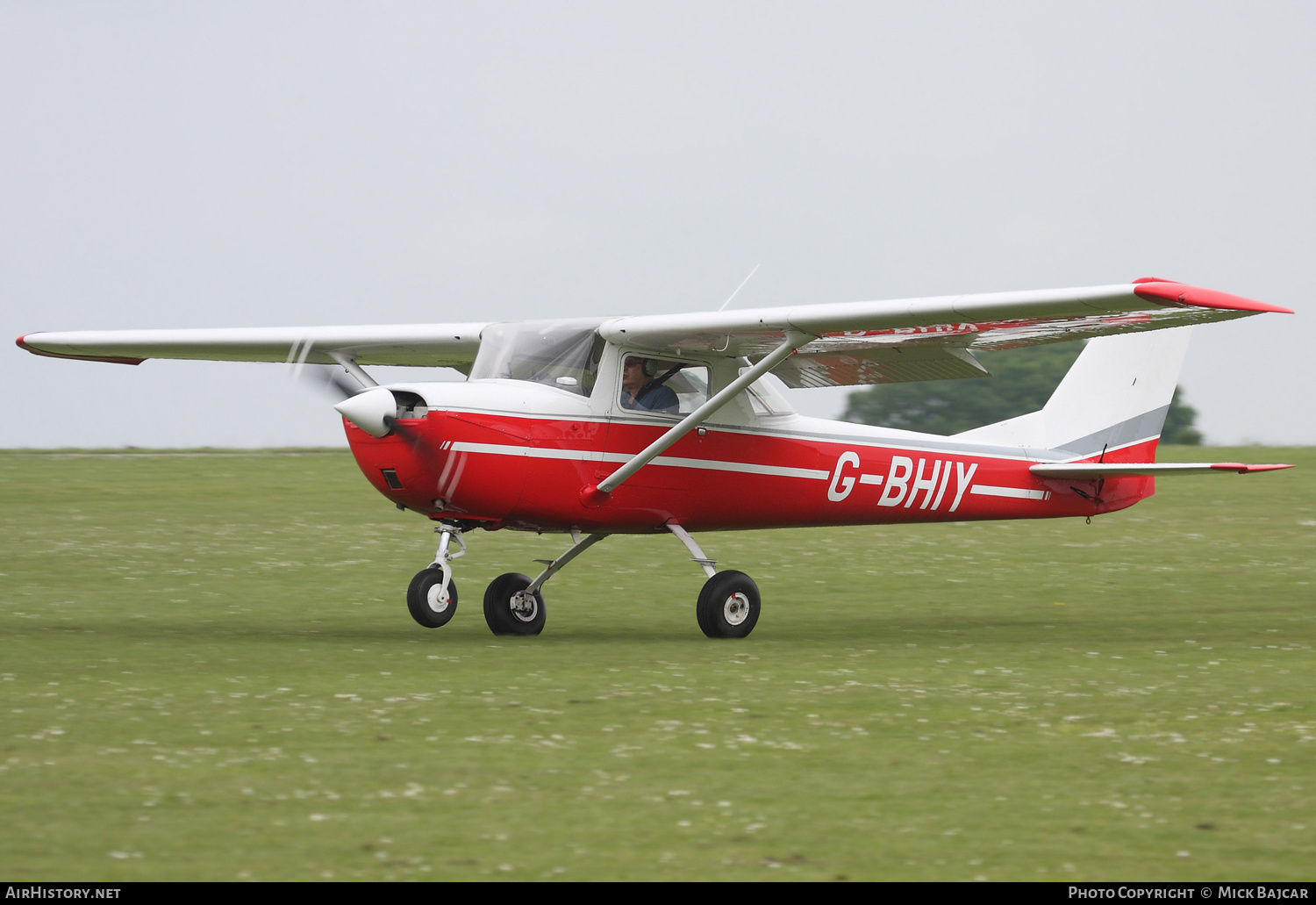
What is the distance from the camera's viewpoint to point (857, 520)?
14148 mm

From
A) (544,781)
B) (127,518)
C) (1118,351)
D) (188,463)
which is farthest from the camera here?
(188,463)

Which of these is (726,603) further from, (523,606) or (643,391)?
(643,391)

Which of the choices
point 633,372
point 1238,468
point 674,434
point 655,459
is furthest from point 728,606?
point 1238,468

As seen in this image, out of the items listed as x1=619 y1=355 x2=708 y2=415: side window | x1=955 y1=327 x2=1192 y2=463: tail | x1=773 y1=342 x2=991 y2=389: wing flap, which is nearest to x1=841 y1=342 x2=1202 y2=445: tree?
x1=955 y1=327 x2=1192 y2=463: tail

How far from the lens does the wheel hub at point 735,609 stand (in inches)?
487

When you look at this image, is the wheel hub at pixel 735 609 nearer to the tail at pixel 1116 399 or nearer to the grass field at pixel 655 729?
the grass field at pixel 655 729

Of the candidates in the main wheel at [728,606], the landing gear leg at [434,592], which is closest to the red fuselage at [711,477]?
the landing gear leg at [434,592]

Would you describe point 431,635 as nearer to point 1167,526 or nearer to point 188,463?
point 1167,526

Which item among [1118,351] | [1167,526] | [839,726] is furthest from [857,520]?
[1167,526]

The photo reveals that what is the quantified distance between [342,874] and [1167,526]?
23438 millimetres

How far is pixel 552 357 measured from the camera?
40.4ft

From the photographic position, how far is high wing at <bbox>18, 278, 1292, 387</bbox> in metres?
10.6

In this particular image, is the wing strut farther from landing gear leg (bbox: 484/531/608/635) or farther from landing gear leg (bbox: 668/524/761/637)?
landing gear leg (bbox: 668/524/761/637)

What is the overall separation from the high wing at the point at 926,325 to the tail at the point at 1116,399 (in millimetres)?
2101
